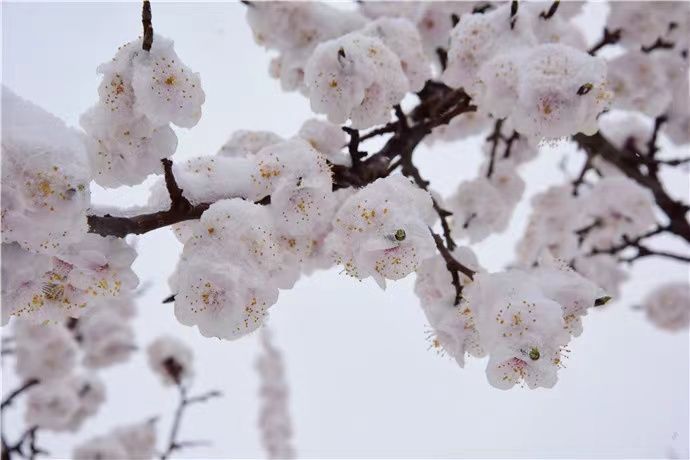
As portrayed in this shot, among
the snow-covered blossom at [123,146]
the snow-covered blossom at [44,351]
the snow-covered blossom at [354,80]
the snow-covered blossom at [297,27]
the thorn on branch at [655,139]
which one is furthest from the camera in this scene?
the snow-covered blossom at [44,351]

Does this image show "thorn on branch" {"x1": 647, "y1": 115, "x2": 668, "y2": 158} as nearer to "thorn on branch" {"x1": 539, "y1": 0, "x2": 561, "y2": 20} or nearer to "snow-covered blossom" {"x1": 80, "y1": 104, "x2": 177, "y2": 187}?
"thorn on branch" {"x1": 539, "y1": 0, "x2": 561, "y2": 20}

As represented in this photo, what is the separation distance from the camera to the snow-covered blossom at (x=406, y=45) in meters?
3.09

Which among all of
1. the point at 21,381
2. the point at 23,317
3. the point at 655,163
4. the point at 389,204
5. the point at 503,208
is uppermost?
the point at 655,163

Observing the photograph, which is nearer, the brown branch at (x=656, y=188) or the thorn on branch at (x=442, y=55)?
the thorn on branch at (x=442, y=55)

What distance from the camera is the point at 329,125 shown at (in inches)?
120

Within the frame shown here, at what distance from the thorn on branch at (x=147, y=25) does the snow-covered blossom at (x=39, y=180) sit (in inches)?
15.6

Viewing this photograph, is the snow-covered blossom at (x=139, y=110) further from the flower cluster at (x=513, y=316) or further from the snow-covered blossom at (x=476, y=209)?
the snow-covered blossom at (x=476, y=209)

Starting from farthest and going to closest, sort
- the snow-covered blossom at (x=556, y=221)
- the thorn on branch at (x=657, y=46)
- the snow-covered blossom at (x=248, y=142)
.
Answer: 1. the snow-covered blossom at (x=556, y=221)
2. the thorn on branch at (x=657, y=46)
3. the snow-covered blossom at (x=248, y=142)

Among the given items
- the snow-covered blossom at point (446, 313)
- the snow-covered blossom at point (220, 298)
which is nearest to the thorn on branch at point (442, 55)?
the snow-covered blossom at point (446, 313)

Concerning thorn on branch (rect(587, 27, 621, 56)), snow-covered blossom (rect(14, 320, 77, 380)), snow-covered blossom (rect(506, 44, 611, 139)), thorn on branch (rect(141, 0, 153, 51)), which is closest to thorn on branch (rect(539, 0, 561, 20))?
snow-covered blossom (rect(506, 44, 611, 139))

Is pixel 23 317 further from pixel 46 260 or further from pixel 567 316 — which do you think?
pixel 567 316

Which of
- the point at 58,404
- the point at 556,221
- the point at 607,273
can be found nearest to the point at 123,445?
the point at 58,404

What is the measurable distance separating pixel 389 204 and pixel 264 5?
2.24m

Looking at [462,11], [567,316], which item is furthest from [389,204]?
[462,11]
